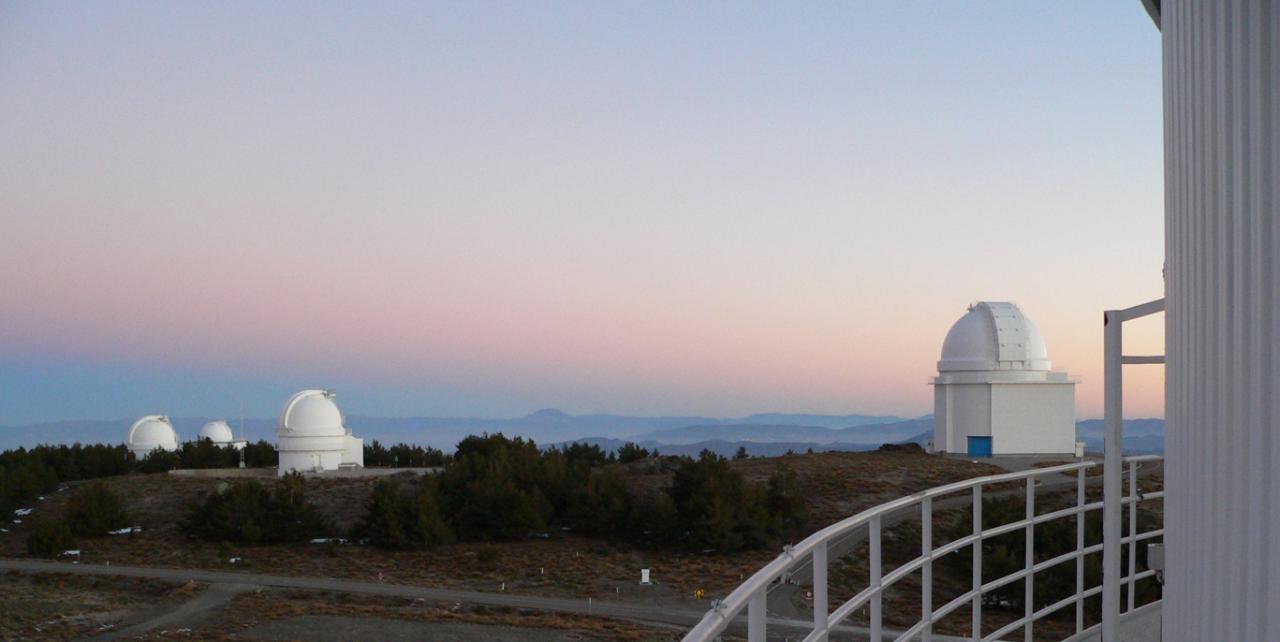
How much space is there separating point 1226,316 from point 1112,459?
2970 mm

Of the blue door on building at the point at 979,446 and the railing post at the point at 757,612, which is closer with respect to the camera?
the railing post at the point at 757,612

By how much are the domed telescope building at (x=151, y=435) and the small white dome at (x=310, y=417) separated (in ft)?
48.4

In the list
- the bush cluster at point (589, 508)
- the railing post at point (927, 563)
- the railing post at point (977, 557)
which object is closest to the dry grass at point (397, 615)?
the bush cluster at point (589, 508)

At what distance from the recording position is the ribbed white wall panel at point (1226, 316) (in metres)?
2.41

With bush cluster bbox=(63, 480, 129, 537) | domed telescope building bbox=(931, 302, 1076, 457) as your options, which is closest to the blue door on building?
domed telescope building bbox=(931, 302, 1076, 457)

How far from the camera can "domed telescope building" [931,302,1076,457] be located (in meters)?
29.3

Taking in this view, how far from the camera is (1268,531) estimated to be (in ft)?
8.09

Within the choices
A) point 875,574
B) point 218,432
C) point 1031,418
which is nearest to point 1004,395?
point 1031,418

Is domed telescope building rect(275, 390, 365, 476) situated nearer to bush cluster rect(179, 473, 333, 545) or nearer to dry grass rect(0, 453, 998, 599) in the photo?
dry grass rect(0, 453, 998, 599)

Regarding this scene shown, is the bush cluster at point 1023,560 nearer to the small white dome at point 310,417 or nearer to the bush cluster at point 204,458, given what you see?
the small white dome at point 310,417

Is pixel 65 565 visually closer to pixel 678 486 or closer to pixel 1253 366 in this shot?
pixel 678 486

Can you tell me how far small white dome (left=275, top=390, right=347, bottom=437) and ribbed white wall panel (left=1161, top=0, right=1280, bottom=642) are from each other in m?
29.6

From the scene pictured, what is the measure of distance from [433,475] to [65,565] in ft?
23.2

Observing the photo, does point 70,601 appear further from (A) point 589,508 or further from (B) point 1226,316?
(B) point 1226,316
